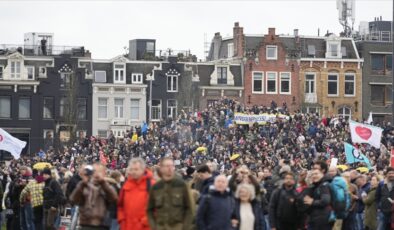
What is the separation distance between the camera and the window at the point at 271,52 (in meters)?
96.8

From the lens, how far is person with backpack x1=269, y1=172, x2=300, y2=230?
23.8 metres

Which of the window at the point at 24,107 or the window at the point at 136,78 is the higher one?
the window at the point at 136,78

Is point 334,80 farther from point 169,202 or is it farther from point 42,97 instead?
point 169,202

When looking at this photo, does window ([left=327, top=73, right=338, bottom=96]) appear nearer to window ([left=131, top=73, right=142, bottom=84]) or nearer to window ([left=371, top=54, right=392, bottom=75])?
window ([left=371, top=54, right=392, bottom=75])

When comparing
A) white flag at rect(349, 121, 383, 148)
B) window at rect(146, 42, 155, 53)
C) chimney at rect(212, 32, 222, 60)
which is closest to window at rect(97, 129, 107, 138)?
window at rect(146, 42, 155, 53)

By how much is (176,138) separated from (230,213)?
50758mm

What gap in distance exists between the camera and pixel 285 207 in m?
23.8

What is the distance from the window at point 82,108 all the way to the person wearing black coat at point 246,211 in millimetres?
71079

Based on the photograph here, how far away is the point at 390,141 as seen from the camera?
194 ft

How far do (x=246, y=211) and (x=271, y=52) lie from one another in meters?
74.0

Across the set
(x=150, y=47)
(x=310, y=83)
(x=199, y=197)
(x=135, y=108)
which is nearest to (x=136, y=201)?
(x=199, y=197)

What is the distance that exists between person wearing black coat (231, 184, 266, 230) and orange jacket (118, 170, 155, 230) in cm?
162

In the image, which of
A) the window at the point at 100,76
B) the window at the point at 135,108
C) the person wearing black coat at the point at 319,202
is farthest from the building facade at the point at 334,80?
the person wearing black coat at the point at 319,202

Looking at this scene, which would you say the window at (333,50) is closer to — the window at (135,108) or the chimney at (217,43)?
the chimney at (217,43)
